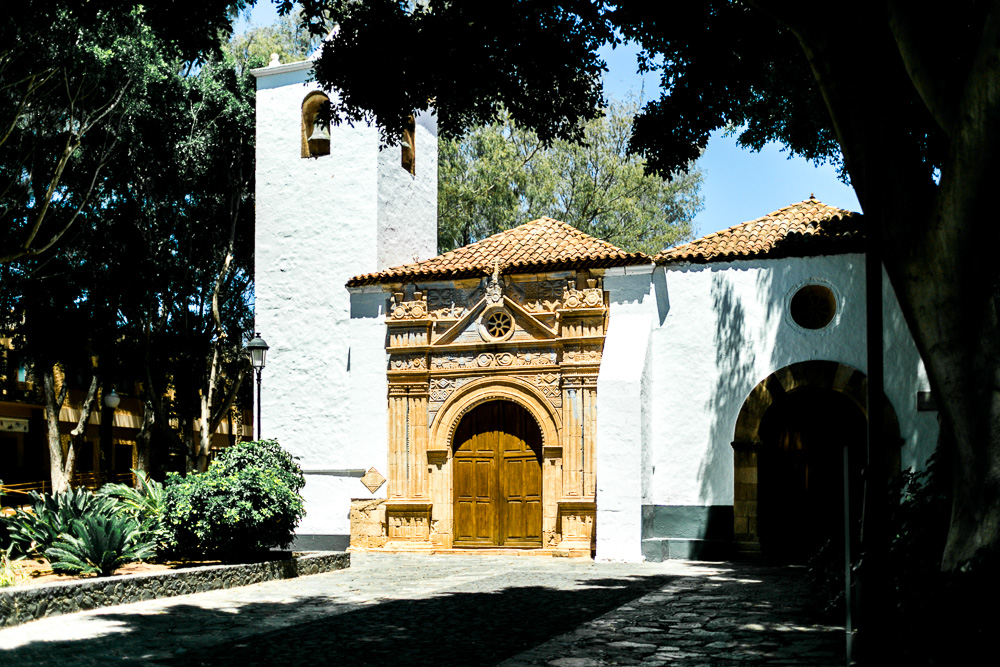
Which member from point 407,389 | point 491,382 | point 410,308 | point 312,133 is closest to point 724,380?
point 491,382

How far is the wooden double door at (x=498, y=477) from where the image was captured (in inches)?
736

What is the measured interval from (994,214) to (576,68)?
6.45 meters

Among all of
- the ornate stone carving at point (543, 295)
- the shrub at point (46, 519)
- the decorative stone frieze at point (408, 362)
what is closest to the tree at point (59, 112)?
the decorative stone frieze at point (408, 362)

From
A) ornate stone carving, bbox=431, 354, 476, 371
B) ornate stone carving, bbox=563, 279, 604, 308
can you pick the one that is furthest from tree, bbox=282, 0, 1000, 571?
ornate stone carving, bbox=431, 354, 476, 371

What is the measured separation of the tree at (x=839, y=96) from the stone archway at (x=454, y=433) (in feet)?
20.0

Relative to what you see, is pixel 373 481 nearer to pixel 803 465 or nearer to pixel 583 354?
pixel 583 354

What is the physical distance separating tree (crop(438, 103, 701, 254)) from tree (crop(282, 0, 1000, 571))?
14782 mm

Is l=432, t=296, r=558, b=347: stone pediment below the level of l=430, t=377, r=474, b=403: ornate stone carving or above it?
above

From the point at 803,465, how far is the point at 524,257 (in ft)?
19.7

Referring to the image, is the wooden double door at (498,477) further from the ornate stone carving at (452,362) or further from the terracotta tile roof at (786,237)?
the terracotta tile roof at (786,237)

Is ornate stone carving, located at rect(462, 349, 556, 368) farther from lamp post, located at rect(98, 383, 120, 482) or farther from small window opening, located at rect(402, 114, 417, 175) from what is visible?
lamp post, located at rect(98, 383, 120, 482)

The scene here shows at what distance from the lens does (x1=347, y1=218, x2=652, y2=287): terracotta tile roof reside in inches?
722

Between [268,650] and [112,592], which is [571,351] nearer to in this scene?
[112,592]

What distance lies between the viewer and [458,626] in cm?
924
